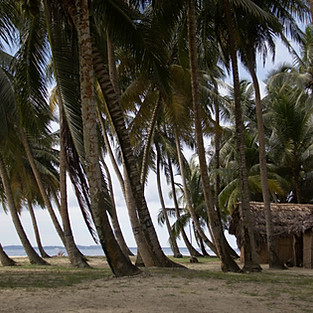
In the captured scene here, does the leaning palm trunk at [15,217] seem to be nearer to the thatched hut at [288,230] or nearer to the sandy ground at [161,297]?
the thatched hut at [288,230]

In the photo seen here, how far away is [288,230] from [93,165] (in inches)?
433

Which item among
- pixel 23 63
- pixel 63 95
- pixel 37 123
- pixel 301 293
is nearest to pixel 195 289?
pixel 301 293

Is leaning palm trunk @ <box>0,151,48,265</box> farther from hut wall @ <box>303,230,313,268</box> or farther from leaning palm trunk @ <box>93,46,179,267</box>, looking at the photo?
hut wall @ <box>303,230,313,268</box>

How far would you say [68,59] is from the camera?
11.8 m

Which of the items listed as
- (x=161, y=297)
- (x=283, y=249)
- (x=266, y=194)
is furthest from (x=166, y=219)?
(x=161, y=297)

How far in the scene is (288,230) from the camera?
1809 centimetres

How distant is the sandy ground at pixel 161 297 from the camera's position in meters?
6.34

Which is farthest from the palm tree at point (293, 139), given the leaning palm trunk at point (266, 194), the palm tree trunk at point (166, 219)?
the leaning palm trunk at point (266, 194)

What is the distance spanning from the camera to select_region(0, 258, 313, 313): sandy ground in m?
6.34

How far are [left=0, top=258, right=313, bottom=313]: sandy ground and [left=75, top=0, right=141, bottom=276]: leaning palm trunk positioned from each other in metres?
0.43

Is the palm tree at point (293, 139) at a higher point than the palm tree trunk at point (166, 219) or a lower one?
higher

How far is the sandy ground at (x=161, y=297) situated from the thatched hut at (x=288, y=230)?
8.18 metres

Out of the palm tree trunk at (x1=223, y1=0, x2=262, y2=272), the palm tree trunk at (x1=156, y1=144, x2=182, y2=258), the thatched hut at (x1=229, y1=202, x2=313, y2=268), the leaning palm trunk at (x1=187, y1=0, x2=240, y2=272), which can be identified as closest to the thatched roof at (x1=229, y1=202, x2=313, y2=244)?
the thatched hut at (x1=229, y1=202, x2=313, y2=268)

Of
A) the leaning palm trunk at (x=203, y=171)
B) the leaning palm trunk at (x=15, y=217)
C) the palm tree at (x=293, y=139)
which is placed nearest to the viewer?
the leaning palm trunk at (x=203, y=171)
